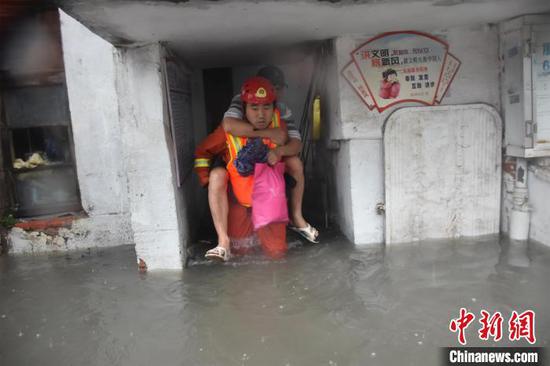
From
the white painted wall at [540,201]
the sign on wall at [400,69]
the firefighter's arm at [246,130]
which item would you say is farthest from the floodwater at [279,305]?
the sign on wall at [400,69]

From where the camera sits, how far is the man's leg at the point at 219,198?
4.18 meters

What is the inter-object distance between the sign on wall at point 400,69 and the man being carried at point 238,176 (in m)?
0.89

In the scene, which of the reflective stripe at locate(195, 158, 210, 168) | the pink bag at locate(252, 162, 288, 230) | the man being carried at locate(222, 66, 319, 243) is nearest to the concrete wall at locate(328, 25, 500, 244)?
the man being carried at locate(222, 66, 319, 243)

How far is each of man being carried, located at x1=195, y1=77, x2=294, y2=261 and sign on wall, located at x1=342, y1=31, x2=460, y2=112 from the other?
0.89m

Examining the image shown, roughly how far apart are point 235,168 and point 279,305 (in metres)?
1.50

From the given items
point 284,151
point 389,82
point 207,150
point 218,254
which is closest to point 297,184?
point 284,151

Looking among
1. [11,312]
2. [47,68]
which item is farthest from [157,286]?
[47,68]

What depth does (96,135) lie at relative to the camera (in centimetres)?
517

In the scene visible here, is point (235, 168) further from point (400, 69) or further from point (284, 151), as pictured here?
point (400, 69)

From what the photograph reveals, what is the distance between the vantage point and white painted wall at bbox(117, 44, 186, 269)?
394 cm

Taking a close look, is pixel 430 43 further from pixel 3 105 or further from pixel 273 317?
pixel 3 105

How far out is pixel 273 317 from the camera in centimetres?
313

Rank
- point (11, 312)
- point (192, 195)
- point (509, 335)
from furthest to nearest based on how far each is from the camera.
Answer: point (192, 195) → point (11, 312) → point (509, 335)

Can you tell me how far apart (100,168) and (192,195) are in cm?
115
